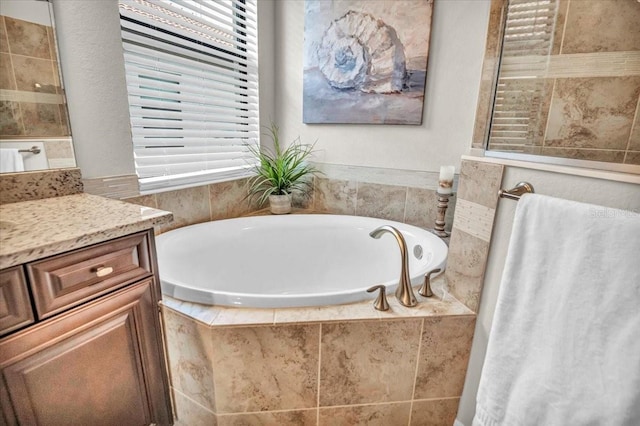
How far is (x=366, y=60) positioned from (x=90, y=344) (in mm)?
2052

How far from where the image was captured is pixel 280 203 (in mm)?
2229

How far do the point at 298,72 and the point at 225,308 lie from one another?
1.86m

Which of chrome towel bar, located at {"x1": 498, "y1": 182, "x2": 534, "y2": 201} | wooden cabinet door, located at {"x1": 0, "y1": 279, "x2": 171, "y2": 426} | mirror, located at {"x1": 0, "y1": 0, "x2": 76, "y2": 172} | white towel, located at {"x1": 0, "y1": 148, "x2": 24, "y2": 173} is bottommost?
wooden cabinet door, located at {"x1": 0, "y1": 279, "x2": 171, "y2": 426}

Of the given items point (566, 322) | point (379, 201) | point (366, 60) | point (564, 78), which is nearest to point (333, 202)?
point (379, 201)

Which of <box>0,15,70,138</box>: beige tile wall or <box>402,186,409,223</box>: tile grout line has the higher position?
<box>0,15,70,138</box>: beige tile wall

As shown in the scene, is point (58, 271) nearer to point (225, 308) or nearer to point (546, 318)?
point (225, 308)

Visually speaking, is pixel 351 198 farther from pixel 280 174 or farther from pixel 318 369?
pixel 318 369

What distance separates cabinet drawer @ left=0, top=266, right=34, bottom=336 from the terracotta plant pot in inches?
63.7

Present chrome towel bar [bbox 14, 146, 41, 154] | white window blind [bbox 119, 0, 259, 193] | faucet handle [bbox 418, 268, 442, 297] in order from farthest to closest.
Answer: white window blind [bbox 119, 0, 259, 193]
faucet handle [bbox 418, 268, 442, 297]
chrome towel bar [bbox 14, 146, 41, 154]

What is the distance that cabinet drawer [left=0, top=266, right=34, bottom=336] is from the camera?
62 centimetres

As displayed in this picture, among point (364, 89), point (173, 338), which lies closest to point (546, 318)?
point (173, 338)

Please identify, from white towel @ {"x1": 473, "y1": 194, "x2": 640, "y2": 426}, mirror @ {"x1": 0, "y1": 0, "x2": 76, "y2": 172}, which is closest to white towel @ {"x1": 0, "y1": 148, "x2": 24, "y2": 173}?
mirror @ {"x1": 0, "y1": 0, "x2": 76, "y2": 172}

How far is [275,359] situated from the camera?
1.07 meters

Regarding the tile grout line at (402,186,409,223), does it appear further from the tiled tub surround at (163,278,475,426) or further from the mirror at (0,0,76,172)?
the mirror at (0,0,76,172)
